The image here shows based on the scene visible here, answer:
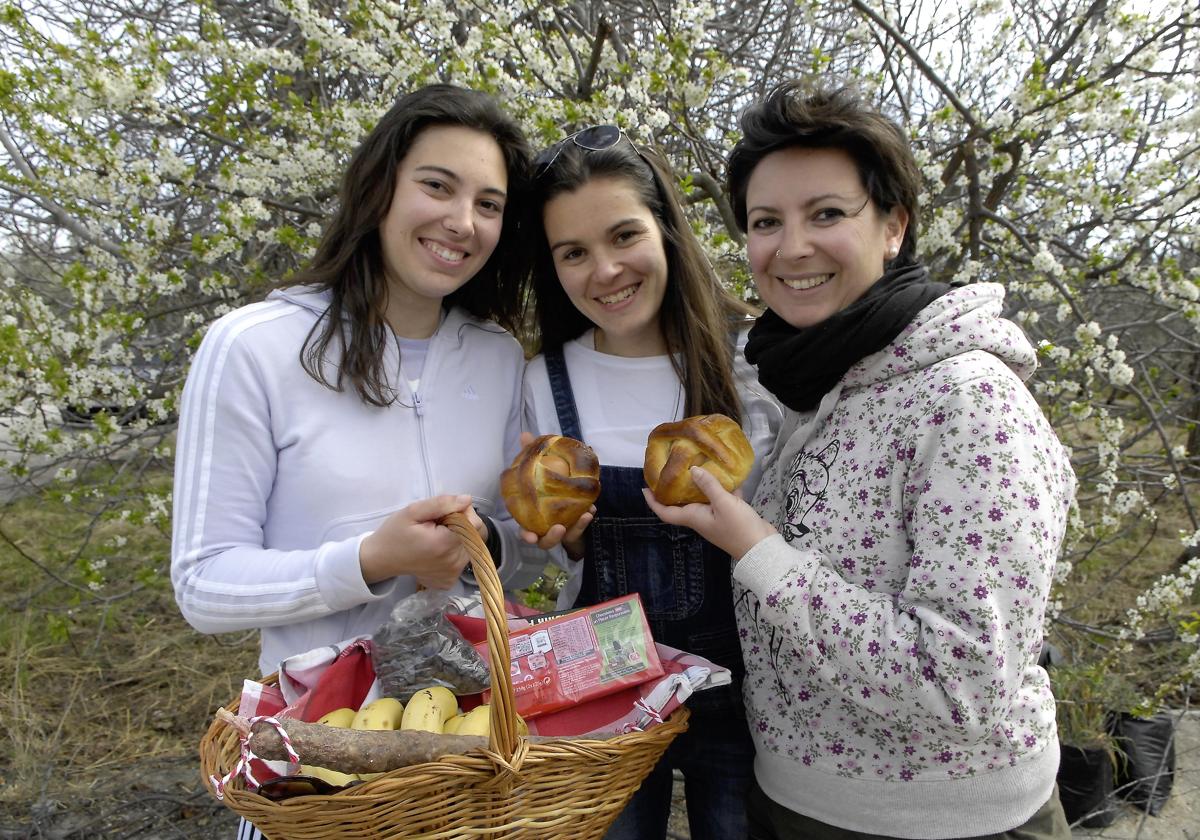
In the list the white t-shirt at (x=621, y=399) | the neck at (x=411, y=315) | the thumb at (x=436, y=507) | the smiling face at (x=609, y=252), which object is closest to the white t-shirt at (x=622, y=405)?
the white t-shirt at (x=621, y=399)

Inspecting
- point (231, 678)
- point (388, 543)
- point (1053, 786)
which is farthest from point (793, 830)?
point (231, 678)

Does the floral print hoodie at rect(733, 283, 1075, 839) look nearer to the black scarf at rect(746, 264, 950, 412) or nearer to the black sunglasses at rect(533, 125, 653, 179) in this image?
the black scarf at rect(746, 264, 950, 412)

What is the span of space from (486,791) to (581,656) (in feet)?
1.35

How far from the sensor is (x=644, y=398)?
212cm

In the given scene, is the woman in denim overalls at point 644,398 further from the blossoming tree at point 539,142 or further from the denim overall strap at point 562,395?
the blossoming tree at point 539,142

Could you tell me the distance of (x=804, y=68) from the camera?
4812 millimetres

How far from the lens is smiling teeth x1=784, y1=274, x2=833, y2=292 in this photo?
1.64 metres

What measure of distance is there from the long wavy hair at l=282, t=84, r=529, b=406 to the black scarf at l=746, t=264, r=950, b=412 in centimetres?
88

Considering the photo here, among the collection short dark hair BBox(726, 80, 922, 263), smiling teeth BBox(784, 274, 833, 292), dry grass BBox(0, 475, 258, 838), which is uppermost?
short dark hair BBox(726, 80, 922, 263)

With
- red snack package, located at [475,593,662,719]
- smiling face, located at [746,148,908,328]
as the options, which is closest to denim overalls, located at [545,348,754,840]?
red snack package, located at [475,593,662,719]

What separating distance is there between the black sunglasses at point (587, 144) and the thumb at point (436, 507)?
3.12ft

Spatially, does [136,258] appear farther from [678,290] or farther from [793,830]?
[793,830]

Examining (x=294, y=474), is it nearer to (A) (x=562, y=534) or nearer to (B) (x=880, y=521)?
(A) (x=562, y=534)

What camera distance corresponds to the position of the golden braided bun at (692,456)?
1.70 m
